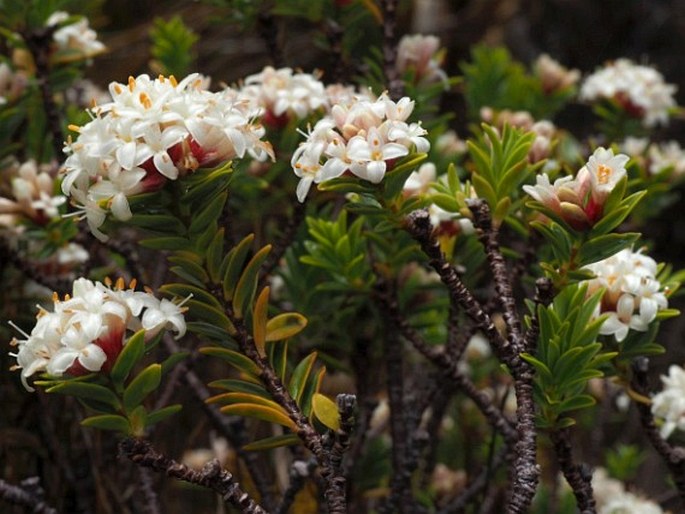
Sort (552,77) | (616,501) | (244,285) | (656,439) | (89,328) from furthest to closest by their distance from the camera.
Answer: (552,77) → (616,501) → (656,439) → (244,285) → (89,328)

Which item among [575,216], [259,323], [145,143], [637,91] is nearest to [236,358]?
[259,323]

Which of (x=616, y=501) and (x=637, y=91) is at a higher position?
(x=637, y=91)

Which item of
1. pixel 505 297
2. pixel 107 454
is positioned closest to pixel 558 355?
pixel 505 297

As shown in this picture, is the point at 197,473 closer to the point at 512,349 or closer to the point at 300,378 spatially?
the point at 300,378

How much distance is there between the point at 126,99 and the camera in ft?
2.23

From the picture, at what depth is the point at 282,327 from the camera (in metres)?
0.77

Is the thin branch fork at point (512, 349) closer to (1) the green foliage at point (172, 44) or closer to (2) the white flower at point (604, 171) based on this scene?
(2) the white flower at point (604, 171)

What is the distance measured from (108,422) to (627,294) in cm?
45

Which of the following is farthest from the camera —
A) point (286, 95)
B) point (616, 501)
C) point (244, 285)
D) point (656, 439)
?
point (616, 501)

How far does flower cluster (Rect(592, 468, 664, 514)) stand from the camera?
1.10 meters

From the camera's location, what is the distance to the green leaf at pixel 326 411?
2.21ft

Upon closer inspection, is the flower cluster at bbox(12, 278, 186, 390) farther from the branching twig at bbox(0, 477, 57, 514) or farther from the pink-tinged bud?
the pink-tinged bud

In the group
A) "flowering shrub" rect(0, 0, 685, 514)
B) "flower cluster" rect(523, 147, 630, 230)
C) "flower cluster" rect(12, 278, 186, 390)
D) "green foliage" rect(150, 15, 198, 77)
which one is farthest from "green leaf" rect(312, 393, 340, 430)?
"green foliage" rect(150, 15, 198, 77)

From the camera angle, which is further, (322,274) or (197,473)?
(322,274)
